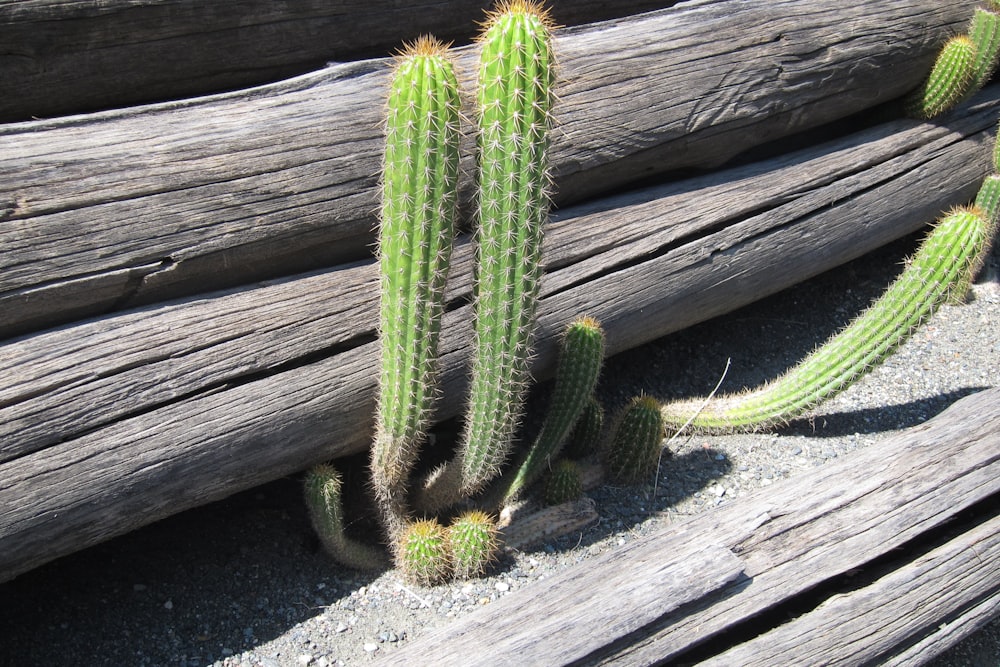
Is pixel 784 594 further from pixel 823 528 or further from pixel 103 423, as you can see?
pixel 103 423

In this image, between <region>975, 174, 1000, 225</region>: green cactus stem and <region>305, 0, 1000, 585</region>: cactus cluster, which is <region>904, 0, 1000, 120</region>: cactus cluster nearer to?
<region>975, 174, 1000, 225</region>: green cactus stem

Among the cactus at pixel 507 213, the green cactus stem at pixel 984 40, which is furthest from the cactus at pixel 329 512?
the green cactus stem at pixel 984 40

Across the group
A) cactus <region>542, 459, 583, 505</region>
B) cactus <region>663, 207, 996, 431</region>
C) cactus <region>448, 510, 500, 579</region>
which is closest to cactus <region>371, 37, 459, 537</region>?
cactus <region>448, 510, 500, 579</region>

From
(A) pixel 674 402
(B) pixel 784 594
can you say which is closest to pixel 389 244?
(B) pixel 784 594

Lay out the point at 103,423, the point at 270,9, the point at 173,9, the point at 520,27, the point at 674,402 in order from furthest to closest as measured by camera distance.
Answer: the point at 674,402 < the point at 270,9 < the point at 173,9 < the point at 103,423 < the point at 520,27

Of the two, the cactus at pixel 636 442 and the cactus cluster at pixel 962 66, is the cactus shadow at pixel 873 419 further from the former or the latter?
the cactus cluster at pixel 962 66

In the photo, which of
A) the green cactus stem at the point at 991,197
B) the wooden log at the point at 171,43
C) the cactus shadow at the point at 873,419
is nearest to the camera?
the wooden log at the point at 171,43
